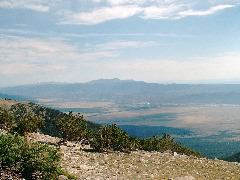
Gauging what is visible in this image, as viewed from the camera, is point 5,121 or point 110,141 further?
point 5,121

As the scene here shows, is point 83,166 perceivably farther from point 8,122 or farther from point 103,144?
point 8,122

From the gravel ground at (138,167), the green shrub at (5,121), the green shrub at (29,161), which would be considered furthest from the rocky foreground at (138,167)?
the green shrub at (5,121)

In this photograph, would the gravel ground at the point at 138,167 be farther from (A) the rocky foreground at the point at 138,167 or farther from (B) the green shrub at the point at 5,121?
(B) the green shrub at the point at 5,121

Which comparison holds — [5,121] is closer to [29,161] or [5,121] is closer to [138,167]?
[138,167]

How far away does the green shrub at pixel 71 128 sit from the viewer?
76.9 metres

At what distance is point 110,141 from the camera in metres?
68.2

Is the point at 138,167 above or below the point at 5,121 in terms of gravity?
below

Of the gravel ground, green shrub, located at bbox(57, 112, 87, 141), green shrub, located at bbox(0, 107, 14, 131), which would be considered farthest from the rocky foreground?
green shrub, located at bbox(0, 107, 14, 131)

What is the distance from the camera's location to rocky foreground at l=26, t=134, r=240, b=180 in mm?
50484

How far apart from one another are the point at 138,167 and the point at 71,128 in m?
25.1

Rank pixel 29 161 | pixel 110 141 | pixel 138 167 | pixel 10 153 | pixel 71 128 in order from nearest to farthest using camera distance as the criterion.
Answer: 1. pixel 29 161
2. pixel 10 153
3. pixel 138 167
4. pixel 110 141
5. pixel 71 128

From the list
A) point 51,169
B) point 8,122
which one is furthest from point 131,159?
point 8,122

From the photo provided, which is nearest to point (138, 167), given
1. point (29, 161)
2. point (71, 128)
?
point (29, 161)

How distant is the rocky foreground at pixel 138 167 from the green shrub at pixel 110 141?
2860 millimetres
